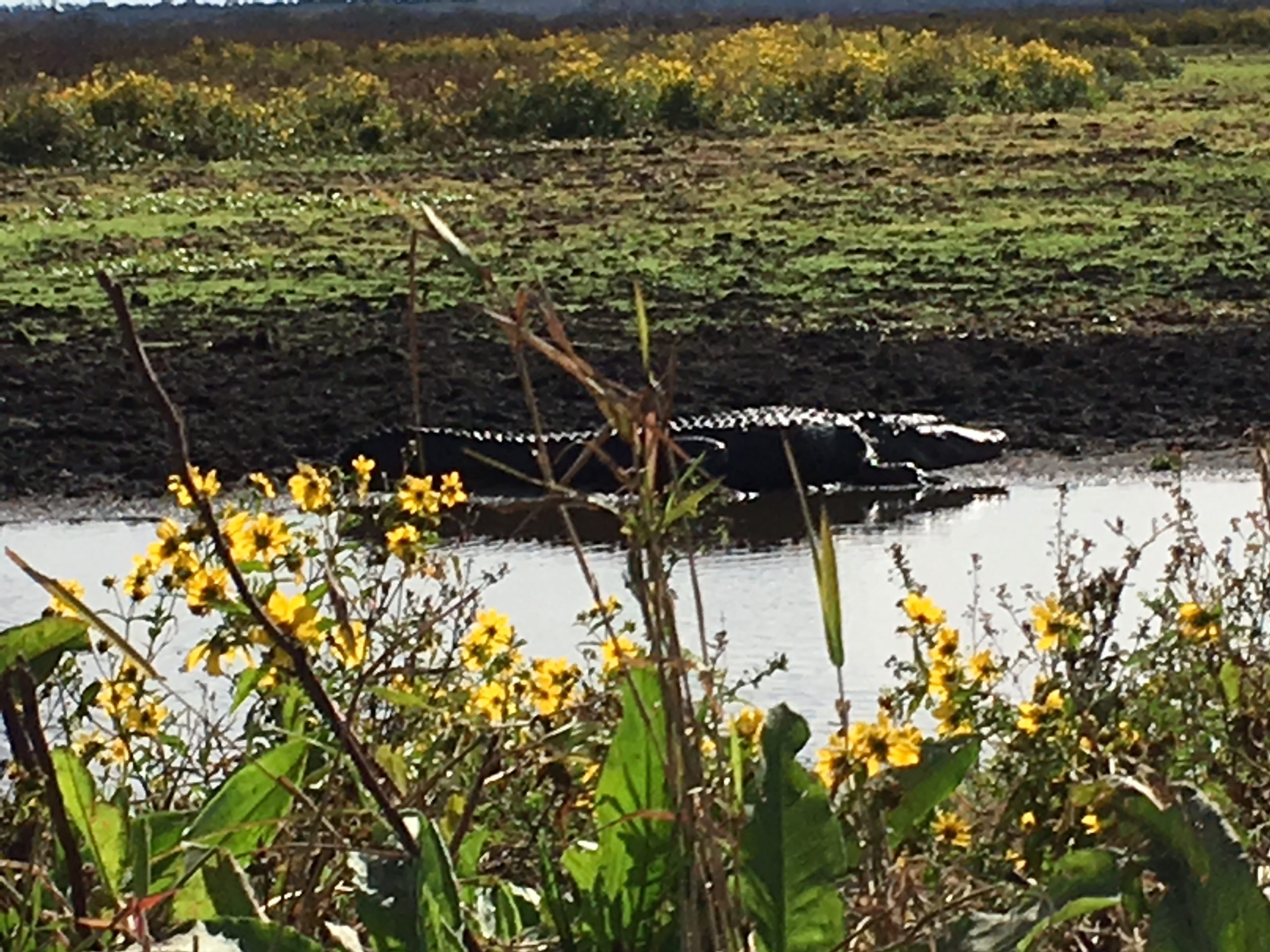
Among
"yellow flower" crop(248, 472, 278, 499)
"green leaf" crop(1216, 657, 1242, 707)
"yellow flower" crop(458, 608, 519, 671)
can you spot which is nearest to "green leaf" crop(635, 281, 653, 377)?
"green leaf" crop(1216, 657, 1242, 707)

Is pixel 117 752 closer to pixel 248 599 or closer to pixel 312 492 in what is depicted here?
pixel 312 492

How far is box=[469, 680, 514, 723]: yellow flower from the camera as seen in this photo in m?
2.47

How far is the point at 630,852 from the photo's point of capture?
1586 mm

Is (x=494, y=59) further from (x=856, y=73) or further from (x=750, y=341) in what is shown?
(x=750, y=341)

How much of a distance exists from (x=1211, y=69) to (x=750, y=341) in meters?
20.7

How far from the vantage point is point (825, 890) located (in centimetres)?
152

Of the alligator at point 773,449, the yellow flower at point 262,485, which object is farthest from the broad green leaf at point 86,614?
the alligator at point 773,449

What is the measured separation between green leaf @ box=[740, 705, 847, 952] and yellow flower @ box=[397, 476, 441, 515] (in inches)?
50.4

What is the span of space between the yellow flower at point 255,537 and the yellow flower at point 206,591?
28 cm

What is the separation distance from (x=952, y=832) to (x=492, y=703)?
659 millimetres

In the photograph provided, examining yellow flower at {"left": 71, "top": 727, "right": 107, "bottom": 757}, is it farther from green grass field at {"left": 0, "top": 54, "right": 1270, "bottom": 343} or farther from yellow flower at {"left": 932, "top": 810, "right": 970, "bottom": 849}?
green grass field at {"left": 0, "top": 54, "right": 1270, "bottom": 343}

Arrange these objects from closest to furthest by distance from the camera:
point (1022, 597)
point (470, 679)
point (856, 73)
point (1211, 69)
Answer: point (470, 679) < point (1022, 597) < point (856, 73) < point (1211, 69)

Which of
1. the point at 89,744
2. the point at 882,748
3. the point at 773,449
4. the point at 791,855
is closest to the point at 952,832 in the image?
the point at 882,748

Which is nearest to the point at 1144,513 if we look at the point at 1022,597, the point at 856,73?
the point at 1022,597
